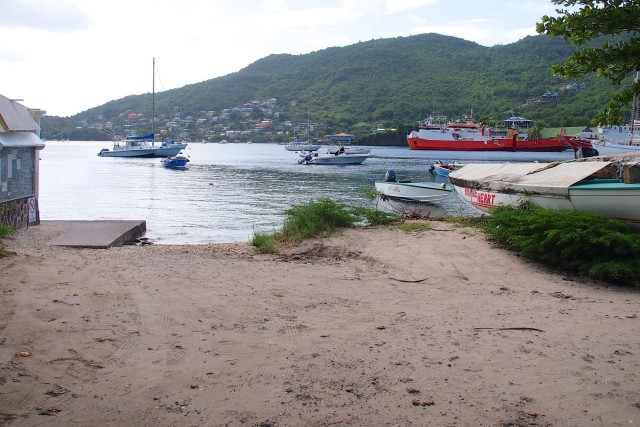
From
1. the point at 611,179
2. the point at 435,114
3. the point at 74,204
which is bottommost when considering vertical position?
the point at 74,204

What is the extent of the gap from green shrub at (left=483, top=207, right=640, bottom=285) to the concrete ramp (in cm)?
724

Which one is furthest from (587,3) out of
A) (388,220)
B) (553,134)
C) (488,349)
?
(553,134)

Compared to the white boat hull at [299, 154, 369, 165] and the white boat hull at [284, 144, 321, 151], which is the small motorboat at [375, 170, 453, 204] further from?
the white boat hull at [284, 144, 321, 151]

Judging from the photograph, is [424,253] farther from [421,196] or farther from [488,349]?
[421,196]

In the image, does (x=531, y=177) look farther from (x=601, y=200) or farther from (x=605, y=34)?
(x=605, y=34)

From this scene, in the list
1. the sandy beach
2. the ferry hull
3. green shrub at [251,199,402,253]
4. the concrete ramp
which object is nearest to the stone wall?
the concrete ramp

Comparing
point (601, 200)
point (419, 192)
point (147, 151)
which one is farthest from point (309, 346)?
point (147, 151)

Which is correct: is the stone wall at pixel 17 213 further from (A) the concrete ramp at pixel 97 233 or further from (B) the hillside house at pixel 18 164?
(A) the concrete ramp at pixel 97 233

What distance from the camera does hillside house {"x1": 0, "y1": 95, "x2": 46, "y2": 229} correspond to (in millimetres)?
10586

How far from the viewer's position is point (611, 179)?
409 inches

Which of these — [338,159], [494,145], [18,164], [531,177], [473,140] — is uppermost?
[473,140]

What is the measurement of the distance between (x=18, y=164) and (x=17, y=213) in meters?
0.98

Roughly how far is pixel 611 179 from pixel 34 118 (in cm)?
1192

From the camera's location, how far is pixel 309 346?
193 inches
